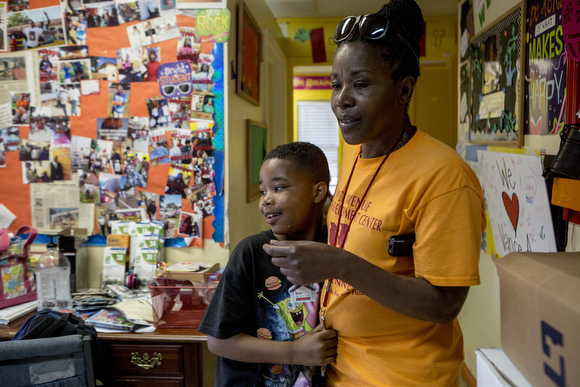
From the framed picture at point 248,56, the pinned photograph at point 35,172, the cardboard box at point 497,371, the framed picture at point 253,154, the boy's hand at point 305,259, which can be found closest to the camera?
the cardboard box at point 497,371

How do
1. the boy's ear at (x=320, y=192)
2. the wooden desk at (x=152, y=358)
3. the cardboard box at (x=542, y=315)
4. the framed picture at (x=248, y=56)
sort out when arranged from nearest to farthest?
the cardboard box at (x=542, y=315) < the boy's ear at (x=320, y=192) < the wooden desk at (x=152, y=358) < the framed picture at (x=248, y=56)

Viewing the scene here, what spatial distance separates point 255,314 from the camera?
110 centimetres

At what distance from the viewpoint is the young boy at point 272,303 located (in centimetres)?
104

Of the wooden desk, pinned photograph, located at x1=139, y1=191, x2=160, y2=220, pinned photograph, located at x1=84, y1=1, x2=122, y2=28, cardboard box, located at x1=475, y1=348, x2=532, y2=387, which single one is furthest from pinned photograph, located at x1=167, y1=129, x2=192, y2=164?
cardboard box, located at x1=475, y1=348, x2=532, y2=387

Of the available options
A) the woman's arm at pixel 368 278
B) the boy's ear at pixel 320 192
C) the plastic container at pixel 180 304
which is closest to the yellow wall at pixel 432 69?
the plastic container at pixel 180 304

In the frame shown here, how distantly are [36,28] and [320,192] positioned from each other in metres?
1.96

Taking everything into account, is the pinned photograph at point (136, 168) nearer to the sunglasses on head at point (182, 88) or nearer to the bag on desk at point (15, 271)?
the sunglasses on head at point (182, 88)

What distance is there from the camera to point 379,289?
0.77 metres

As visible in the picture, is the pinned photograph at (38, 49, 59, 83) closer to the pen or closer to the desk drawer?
the desk drawer

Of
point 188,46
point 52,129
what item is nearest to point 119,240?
point 52,129

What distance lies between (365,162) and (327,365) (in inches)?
19.4

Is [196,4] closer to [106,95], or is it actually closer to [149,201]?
[106,95]

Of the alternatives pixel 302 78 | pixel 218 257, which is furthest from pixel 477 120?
pixel 302 78

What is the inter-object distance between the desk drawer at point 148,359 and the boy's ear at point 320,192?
1.00 metres
